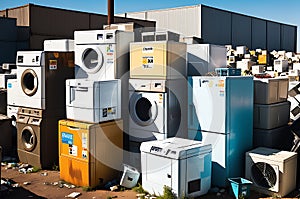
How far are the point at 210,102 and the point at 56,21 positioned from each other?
10.3 metres

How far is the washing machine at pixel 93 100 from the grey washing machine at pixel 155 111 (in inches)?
11.1

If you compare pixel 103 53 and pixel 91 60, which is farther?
pixel 91 60

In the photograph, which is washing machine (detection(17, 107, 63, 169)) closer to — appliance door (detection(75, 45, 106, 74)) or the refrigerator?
appliance door (detection(75, 45, 106, 74))

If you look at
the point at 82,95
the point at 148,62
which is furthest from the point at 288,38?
the point at 82,95

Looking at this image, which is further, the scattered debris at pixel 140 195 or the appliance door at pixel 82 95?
the appliance door at pixel 82 95

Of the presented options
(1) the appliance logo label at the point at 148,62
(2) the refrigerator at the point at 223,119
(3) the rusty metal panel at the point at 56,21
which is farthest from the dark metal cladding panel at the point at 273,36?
(1) the appliance logo label at the point at 148,62

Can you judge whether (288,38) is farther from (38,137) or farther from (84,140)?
(84,140)

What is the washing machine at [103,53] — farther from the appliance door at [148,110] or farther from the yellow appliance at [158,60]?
the appliance door at [148,110]

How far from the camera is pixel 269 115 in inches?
188

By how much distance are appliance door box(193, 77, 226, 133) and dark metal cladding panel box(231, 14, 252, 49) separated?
18.5m

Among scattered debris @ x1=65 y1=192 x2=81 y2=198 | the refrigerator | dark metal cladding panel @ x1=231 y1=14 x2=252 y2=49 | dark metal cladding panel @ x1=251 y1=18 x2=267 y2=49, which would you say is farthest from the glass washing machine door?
dark metal cladding panel @ x1=251 y1=18 x2=267 y2=49

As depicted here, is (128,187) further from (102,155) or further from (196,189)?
(196,189)

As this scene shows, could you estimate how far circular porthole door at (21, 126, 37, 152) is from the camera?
212 inches

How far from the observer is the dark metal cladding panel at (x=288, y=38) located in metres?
28.2
